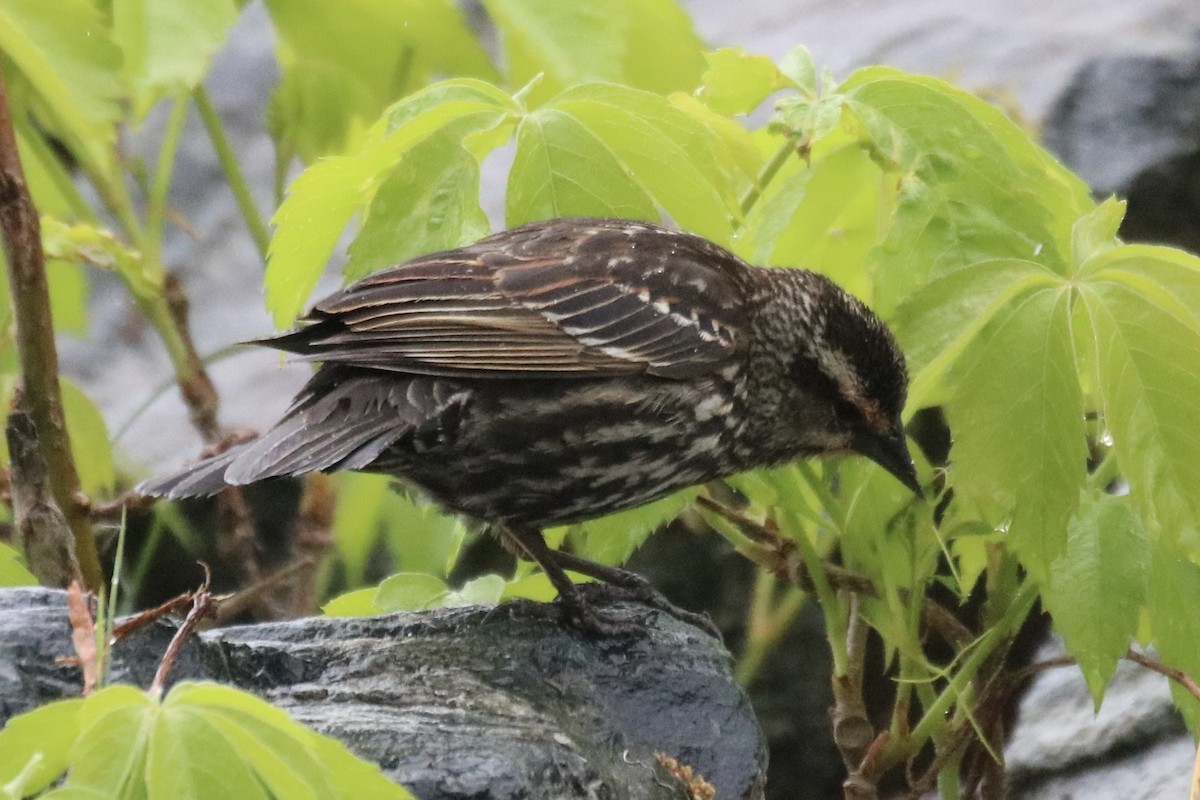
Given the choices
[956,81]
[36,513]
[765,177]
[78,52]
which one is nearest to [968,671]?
[765,177]

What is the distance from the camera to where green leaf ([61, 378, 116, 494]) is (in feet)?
11.9

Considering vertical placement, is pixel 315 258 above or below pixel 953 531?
above

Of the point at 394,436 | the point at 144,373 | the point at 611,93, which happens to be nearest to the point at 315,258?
the point at 394,436

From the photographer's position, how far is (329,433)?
296cm

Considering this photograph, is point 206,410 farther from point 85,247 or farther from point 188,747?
point 188,747

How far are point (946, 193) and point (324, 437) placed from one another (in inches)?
48.9

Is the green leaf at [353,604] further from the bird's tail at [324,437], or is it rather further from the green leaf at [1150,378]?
the green leaf at [1150,378]

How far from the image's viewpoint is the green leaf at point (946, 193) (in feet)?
9.03

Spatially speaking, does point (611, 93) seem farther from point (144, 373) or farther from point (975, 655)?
point (144, 373)

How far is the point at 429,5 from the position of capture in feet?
12.4

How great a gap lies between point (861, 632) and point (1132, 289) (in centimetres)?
96

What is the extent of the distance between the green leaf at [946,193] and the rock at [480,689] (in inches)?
31.1

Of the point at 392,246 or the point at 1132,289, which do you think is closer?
the point at 1132,289

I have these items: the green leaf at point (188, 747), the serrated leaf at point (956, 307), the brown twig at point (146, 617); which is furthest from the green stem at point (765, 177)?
the green leaf at point (188, 747)
